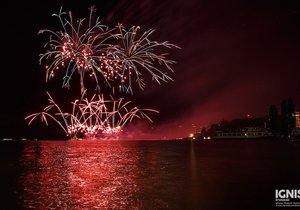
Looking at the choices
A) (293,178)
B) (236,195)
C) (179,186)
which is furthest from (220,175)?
(236,195)

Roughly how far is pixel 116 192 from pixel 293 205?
7692 millimetres

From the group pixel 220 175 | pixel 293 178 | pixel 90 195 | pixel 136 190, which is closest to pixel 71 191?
pixel 90 195

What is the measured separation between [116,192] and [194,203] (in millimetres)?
3894

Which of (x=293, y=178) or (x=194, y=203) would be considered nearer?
(x=194, y=203)

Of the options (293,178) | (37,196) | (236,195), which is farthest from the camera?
(293,178)

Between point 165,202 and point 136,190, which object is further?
point 136,190

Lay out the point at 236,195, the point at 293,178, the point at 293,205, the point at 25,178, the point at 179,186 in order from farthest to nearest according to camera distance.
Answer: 1. the point at 293,178
2. the point at 25,178
3. the point at 179,186
4. the point at 236,195
5. the point at 293,205

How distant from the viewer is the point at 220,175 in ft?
89.8

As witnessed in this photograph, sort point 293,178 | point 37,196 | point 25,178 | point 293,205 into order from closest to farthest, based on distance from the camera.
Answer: point 293,205 < point 37,196 < point 25,178 < point 293,178

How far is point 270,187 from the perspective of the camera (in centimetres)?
2169

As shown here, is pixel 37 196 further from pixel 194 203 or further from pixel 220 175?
pixel 220 175

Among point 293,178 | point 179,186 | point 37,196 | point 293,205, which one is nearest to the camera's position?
point 293,205

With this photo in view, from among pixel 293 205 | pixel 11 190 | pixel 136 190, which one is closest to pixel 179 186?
pixel 136 190

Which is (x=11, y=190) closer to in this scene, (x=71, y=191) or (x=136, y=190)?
(x=71, y=191)
